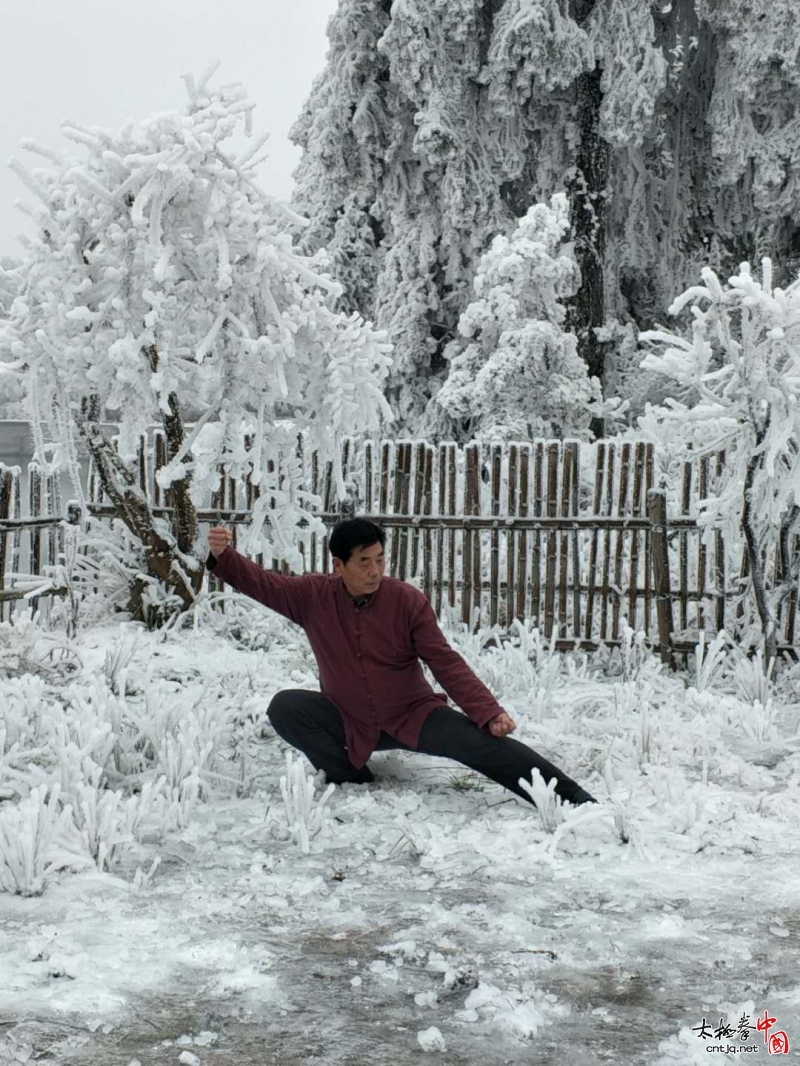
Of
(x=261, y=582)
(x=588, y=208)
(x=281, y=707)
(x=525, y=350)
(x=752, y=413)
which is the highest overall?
(x=588, y=208)

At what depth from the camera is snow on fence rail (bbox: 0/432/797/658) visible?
712 centimetres

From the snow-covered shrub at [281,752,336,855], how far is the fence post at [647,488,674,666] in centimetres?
361

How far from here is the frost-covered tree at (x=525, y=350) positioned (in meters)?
11.2

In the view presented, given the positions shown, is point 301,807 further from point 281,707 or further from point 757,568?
point 757,568

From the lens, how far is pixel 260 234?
6.31 meters

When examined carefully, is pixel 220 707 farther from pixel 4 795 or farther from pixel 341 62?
pixel 341 62

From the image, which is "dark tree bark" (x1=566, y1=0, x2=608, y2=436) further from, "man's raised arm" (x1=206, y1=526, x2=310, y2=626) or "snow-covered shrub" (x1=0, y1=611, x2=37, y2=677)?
"man's raised arm" (x1=206, y1=526, x2=310, y2=626)

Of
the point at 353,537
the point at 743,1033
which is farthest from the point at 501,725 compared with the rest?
the point at 743,1033

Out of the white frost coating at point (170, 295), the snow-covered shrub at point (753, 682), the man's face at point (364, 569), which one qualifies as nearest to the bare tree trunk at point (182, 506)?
the white frost coating at point (170, 295)

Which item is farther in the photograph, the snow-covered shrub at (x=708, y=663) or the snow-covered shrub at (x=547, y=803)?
the snow-covered shrub at (x=708, y=663)

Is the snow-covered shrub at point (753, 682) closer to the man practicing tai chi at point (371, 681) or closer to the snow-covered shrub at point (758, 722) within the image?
the snow-covered shrub at point (758, 722)

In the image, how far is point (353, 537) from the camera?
4172mm

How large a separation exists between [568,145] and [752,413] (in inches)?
314

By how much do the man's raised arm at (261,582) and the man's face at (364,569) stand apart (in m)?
0.28
